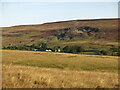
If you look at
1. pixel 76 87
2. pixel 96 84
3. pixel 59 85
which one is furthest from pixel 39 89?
pixel 96 84

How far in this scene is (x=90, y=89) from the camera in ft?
32.2

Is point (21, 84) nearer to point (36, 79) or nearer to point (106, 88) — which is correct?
point (36, 79)

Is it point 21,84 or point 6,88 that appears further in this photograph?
point 21,84

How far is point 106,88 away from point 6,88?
4663 millimetres

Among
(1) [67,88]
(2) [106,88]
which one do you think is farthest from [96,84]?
(1) [67,88]

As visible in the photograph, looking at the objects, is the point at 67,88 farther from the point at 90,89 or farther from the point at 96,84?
the point at 96,84

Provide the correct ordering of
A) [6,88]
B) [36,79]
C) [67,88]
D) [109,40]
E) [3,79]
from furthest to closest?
[109,40]
[36,79]
[3,79]
[67,88]
[6,88]

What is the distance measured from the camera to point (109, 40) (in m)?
195

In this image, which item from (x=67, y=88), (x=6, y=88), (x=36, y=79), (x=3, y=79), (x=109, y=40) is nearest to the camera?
(x=6, y=88)

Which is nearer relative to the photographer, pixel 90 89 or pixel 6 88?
pixel 6 88

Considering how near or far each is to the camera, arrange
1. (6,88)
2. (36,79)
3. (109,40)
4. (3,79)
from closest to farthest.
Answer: (6,88) < (3,79) < (36,79) < (109,40)

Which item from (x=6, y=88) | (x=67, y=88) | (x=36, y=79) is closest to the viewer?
(x=6, y=88)

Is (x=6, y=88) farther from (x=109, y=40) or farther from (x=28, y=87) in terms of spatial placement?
(x=109, y=40)

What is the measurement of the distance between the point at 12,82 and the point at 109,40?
191046 mm
